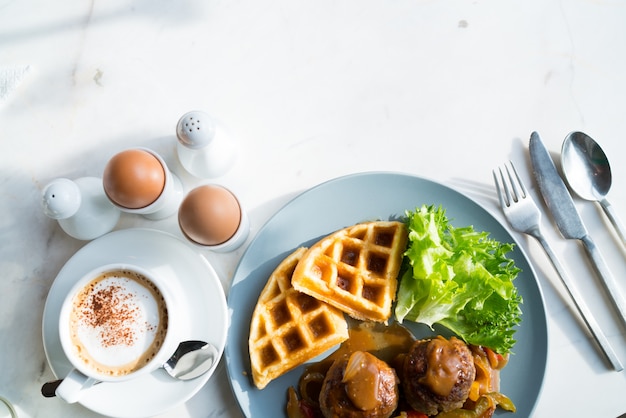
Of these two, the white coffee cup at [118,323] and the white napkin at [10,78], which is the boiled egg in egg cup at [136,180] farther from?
the white napkin at [10,78]

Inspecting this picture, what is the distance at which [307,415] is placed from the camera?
209 cm

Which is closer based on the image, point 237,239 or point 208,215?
point 208,215

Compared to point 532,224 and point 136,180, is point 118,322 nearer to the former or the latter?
point 136,180

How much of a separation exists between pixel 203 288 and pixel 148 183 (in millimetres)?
438

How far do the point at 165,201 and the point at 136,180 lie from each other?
0.24m

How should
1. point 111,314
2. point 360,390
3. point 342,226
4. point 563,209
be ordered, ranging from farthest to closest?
point 563,209
point 342,226
point 111,314
point 360,390

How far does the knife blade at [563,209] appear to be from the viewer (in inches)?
91.5

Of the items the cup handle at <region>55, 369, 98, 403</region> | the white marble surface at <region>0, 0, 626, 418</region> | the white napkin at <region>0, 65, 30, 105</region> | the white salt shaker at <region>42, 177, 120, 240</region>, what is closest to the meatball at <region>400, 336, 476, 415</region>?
the white marble surface at <region>0, 0, 626, 418</region>

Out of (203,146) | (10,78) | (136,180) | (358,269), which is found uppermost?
(10,78)

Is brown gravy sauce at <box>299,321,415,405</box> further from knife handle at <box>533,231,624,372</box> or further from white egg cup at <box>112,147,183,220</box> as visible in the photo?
white egg cup at <box>112,147,183,220</box>

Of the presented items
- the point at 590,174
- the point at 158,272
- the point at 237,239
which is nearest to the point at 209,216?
the point at 237,239

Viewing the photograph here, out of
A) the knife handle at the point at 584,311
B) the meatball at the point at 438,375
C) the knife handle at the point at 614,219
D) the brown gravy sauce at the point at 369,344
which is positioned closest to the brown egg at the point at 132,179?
the brown gravy sauce at the point at 369,344

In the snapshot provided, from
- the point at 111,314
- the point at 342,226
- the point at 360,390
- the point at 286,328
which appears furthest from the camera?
the point at 342,226

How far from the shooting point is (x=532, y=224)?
2301mm
